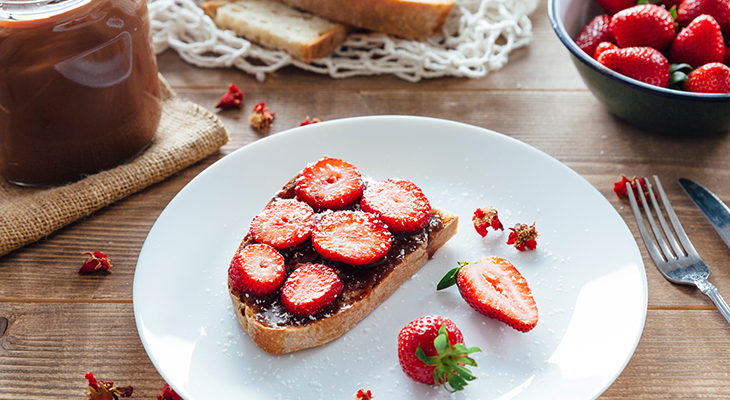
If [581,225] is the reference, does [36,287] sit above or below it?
below

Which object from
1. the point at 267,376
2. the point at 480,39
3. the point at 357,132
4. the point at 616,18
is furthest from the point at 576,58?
the point at 267,376

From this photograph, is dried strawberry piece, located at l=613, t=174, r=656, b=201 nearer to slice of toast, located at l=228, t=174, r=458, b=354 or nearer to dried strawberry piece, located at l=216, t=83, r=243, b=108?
slice of toast, located at l=228, t=174, r=458, b=354

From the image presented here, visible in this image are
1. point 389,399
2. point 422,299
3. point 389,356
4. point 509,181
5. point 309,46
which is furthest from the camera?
point 309,46

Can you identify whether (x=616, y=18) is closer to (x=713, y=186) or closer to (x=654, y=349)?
(x=713, y=186)

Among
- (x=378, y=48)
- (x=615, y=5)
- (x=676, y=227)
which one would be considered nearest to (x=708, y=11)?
(x=615, y=5)

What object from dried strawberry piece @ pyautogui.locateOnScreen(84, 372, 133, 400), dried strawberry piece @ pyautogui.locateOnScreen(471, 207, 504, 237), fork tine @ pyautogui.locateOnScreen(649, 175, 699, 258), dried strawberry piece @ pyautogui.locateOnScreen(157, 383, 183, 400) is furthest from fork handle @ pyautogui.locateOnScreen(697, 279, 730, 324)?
dried strawberry piece @ pyautogui.locateOnScreen(84, 372, 133, 400)
